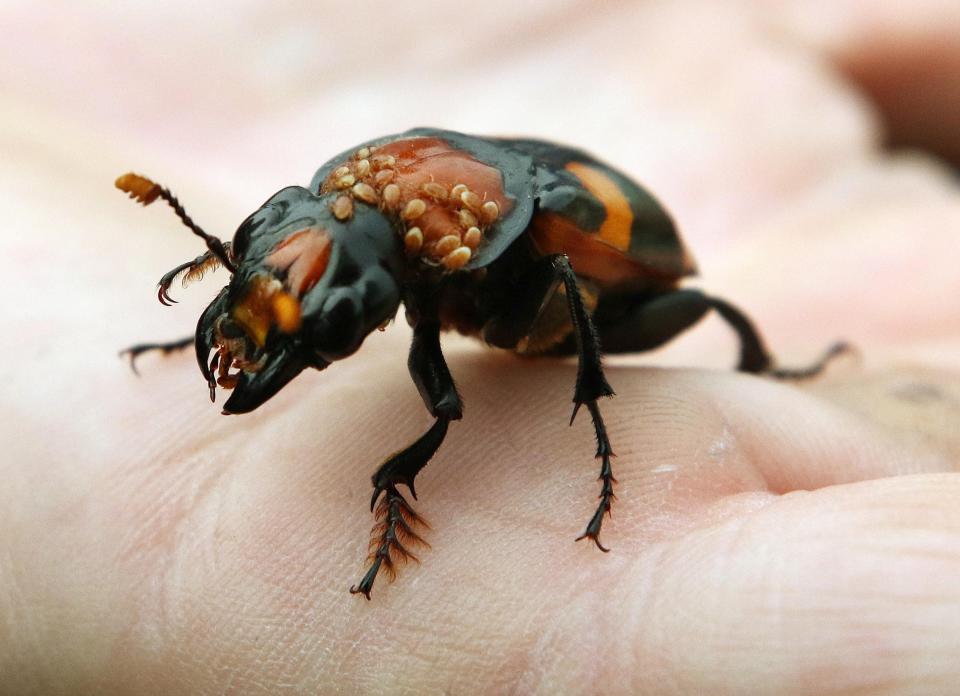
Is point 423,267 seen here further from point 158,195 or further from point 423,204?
point 158,195

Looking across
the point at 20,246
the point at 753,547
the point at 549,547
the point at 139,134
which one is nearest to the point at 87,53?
the point at 139,134

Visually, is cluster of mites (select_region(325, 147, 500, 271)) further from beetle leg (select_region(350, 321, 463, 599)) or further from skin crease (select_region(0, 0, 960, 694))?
skin crease (select_region(0, 0, 960, 694))

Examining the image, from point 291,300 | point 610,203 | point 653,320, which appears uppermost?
point 291,300

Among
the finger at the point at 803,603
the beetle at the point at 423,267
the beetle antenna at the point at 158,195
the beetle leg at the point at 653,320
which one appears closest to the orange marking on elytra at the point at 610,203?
the beetle at the point at 423,267

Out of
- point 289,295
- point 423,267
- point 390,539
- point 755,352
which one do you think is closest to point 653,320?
point 755,352

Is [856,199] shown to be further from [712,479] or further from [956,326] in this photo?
[712,479]

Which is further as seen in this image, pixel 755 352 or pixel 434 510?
pixel 755 352

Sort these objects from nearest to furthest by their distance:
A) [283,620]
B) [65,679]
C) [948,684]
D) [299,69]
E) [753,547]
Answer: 1. [948,684]
2. [753,547]
3. [283,620]
4. [65,679]
5. [299,69]

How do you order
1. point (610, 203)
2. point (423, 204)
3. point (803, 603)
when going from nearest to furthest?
point (803, 603) → point (423, 204) → point (610, 203)
